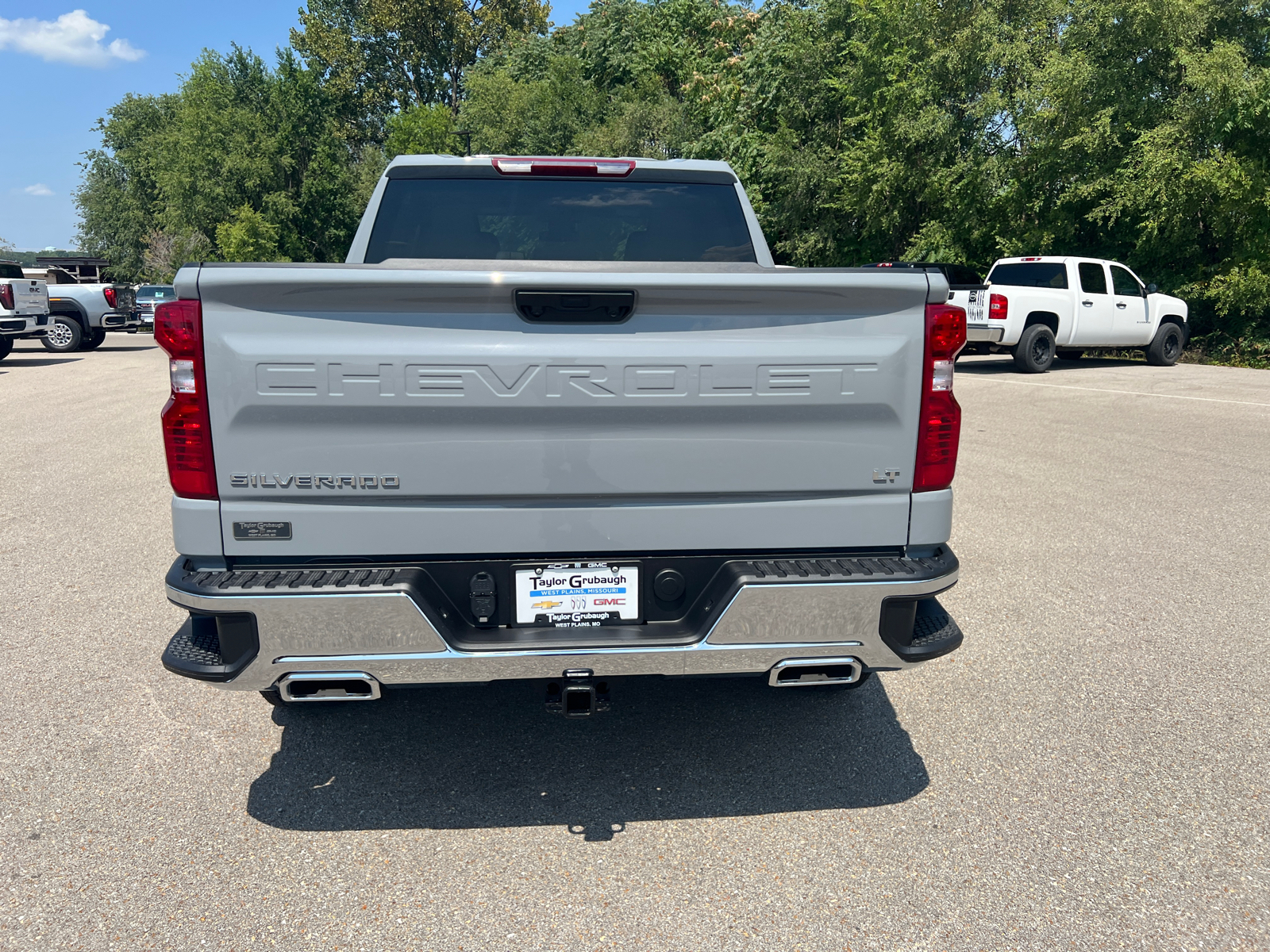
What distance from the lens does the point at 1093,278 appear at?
18672mm

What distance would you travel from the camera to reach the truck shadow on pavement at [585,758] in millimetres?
3229

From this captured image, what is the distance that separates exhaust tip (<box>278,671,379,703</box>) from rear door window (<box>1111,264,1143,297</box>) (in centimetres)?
1952

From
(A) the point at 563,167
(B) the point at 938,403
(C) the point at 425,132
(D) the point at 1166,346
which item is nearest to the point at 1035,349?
(D) the point at 1166,346

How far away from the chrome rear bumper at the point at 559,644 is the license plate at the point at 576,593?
0.32ft

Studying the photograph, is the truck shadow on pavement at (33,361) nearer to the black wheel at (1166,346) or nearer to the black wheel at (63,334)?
the black wheel at (63,334)

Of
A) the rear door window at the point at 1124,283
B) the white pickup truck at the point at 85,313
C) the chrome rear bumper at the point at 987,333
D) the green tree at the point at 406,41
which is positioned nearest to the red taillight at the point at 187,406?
the chrome rear bumper at the point at 987,333

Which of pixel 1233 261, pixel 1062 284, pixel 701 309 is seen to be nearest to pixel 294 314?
pixel 701 309

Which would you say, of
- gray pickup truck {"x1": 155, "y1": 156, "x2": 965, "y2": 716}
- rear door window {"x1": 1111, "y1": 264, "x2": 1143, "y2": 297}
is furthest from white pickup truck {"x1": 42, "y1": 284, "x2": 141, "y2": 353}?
gray pickup truck {"x1": 155, "y1": 156, "x2": 965, "y2": 716}

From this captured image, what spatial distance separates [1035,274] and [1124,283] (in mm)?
2163

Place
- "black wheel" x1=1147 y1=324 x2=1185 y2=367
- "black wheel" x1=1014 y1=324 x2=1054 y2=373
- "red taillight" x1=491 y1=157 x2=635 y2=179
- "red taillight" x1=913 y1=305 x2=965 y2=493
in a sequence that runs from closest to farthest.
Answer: "red taillight" x1=913 y1=305 x2=965 y2=493 < "red taillight" x1=491 y1=157 x2=635 y2=179 < "black wheel" x1=1014 y1=324 x2=1054 y2=373 < "black wheel" x1=1147 y1=324 x2=1185 y2=367

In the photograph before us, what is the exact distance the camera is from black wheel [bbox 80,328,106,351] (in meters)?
25.3

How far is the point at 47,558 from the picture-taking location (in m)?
6.23

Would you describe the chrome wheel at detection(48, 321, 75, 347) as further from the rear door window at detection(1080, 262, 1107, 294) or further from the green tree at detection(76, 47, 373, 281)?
the green tree at detection(76, 47, 373, 281)

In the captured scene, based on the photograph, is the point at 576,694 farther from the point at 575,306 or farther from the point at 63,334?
the point at 63,334
